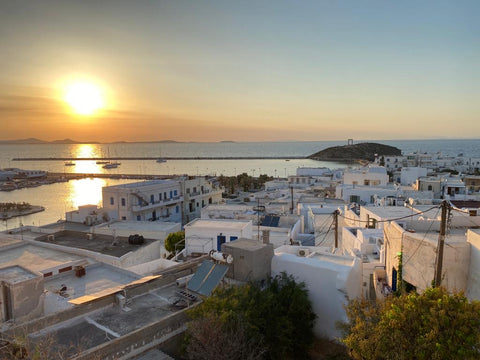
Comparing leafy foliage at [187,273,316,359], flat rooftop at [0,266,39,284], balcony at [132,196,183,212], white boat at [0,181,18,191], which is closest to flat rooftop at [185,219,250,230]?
leafy foliage at [187,273,316,359]

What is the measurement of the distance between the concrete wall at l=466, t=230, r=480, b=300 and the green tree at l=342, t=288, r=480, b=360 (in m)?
3.48

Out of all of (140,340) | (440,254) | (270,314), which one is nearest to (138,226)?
(270,314)

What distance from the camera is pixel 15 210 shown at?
194ft

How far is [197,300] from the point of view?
28.6 ft

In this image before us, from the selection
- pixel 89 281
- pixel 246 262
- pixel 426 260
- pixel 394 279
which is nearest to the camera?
pixel 246 262

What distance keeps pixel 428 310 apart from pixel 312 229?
58.0 ft

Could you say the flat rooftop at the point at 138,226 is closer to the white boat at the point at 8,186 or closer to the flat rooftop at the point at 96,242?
the flat rooftop at the point at 96,242

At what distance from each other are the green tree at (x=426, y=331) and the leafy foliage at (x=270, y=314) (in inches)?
75.9

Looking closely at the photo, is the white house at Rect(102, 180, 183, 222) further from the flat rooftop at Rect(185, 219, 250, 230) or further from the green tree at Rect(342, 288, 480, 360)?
the green tree at Rect(342, 288, 480, 360)

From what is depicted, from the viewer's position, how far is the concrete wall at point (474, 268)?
9305mm

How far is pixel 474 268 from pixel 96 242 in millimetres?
18415

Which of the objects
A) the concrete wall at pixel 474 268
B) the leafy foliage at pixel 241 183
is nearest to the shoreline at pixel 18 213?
the leafy foliage at pixel 241 183

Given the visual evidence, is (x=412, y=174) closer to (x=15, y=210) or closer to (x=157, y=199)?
(x=157, y=199)

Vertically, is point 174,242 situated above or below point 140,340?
below
